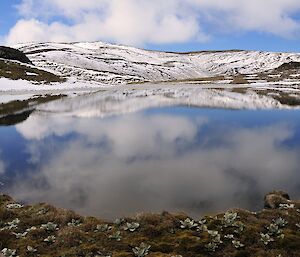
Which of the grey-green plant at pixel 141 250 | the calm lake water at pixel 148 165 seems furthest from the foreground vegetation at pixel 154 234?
the calm lake water at pixel 148 165

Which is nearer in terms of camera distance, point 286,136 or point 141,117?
point 286,136

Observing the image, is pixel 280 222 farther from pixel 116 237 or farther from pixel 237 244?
pixel 116 237

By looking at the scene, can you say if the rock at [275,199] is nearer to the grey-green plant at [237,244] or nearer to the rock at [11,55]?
the grey-green plant at [237,244]

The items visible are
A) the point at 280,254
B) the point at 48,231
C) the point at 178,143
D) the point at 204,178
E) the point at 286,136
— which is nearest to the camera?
the point at 280,254

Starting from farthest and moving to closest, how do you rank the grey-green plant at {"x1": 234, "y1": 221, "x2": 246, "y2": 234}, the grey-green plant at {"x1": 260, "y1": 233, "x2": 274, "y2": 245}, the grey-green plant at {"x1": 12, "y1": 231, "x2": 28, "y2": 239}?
the grey-green plant at {"x1": 12, "y1": 231, "x2": 28, "y2": 239}
the grey-green plant at {"x1": 234, "y1": 221, "x2": 246, "y2": 234}
the grey-green plant at {"x1": 260, "y1": 233, "x2": 274, "y2": 245}

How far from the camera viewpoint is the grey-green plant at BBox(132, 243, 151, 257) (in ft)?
39.1

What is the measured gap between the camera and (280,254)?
1170 centimetres

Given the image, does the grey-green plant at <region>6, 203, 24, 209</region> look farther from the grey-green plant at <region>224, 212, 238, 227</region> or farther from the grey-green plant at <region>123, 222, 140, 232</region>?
the grey-green plant at <region>224, 212, 238, 227</region>

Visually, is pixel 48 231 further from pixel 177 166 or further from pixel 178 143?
pixel 178 143

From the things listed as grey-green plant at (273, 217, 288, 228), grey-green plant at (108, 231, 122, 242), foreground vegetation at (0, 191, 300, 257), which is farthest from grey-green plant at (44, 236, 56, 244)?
grey-green plant at (273, 217, 288, 228)

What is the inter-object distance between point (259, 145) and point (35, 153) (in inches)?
603

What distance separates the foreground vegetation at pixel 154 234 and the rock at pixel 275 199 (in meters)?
0.24

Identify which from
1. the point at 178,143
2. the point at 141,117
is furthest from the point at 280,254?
the point at 141,117

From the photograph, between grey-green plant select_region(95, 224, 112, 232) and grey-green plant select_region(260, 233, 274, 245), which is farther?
grey-green plant select_region(95, 224, 112, 232)
